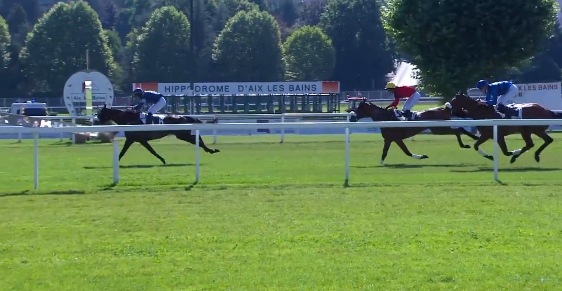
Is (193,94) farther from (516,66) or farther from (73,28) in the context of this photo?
(73,28)

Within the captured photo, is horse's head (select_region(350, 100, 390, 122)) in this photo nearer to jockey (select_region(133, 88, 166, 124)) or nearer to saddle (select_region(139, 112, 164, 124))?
saddle (select_region(139, 112, 164, 124))

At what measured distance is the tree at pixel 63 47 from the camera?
65125mm

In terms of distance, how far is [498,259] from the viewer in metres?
7.16

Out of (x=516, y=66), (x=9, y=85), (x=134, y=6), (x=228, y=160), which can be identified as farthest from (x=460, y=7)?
(x=134, y=6)

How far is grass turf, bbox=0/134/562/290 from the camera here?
6648 millimetres

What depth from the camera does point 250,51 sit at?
68375 millimetres

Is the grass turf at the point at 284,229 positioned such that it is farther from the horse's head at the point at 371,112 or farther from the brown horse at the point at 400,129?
the horse's head at the point at 371,112

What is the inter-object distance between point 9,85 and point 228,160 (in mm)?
56249

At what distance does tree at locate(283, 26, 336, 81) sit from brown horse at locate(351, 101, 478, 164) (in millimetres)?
48856

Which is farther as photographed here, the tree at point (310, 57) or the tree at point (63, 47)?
the tree at point (310, 57)

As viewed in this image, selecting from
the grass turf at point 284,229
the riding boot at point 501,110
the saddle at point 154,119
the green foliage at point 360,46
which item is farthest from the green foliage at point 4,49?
the riding boot at point 501,110

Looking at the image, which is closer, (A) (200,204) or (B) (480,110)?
(A) (200,204)

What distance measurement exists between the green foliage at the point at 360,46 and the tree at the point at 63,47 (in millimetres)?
19404

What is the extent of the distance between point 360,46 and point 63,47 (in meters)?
24.4
